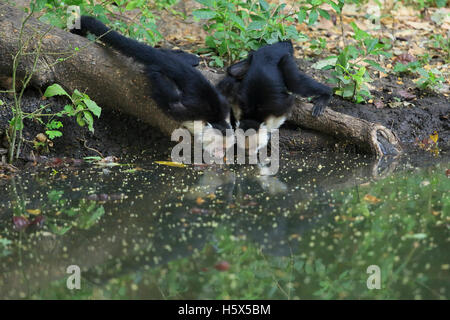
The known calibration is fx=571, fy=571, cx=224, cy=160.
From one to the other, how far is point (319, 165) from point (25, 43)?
8.56ft

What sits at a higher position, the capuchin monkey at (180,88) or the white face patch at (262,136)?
the capuchin monkey at (180,88)

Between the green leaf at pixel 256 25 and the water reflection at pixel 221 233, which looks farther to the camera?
the green leaf at pixel 256 25

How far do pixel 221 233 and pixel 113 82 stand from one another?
2.52 meters

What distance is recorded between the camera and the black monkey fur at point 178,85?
16.1 feet

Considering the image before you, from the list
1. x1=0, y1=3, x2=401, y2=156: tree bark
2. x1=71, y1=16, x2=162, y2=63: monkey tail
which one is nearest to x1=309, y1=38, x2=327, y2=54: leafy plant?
x1=0, y1=3, x2=401, y2=156: tree bark

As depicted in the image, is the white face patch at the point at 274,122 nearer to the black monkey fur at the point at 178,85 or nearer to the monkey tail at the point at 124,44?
the black monkey fur at the point at 178,85

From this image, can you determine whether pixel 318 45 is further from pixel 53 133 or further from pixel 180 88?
pixel 53 133

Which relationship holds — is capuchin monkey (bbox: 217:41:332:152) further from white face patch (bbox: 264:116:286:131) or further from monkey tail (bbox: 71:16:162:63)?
monkey tail (bbox: 71:16:162:63)

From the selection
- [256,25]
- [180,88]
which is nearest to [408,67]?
[256,25]

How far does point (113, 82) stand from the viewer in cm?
523

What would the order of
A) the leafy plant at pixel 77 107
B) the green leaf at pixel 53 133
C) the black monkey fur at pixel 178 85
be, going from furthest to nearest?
the black monkey fur at pixel 178 85
the green leaf at pixel 53 133
the leafy plant at pixel 77 107

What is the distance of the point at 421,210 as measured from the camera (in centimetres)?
353

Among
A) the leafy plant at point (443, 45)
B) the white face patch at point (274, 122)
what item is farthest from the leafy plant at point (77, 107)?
the leafy plant at point (443, 45)

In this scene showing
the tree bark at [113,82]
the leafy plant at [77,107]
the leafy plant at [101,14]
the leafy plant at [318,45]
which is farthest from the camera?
the leafy plant at [318,45]
